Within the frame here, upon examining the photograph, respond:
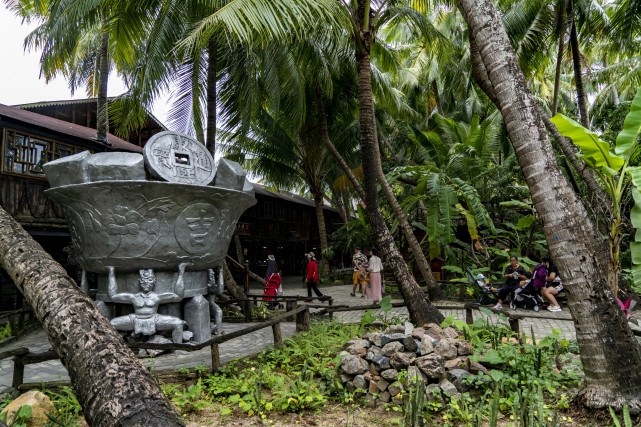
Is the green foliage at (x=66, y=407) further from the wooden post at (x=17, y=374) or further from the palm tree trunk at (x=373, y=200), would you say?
the palm tree trunk at (x=373, y=200)

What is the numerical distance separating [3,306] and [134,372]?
36.4 ft

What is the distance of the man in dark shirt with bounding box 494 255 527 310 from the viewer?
8.93 metres

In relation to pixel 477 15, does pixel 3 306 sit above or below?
below

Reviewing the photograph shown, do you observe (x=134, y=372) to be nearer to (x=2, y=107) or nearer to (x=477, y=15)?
(x=477, y=15)

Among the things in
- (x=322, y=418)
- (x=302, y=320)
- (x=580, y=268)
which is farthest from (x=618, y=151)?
(x=302, y=320)

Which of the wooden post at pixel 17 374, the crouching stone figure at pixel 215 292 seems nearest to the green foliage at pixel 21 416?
the wooden post at pixel 17 374

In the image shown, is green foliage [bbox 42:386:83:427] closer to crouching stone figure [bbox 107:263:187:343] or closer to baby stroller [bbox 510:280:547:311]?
crouching stone figure [bbox 107:263:187:343]

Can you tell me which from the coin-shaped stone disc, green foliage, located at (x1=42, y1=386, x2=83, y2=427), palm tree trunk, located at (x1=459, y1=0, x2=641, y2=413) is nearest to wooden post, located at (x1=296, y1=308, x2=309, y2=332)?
the coin-shaped stone disc

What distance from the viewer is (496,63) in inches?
154

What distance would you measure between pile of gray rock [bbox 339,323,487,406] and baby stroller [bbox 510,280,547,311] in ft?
15.8

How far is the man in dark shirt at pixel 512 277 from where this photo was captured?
8.93 metres

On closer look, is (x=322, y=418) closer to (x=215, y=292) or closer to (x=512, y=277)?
(x=215, y=292)

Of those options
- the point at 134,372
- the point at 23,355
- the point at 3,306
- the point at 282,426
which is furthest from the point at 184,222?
the point at 3,306

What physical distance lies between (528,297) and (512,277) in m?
0.50
